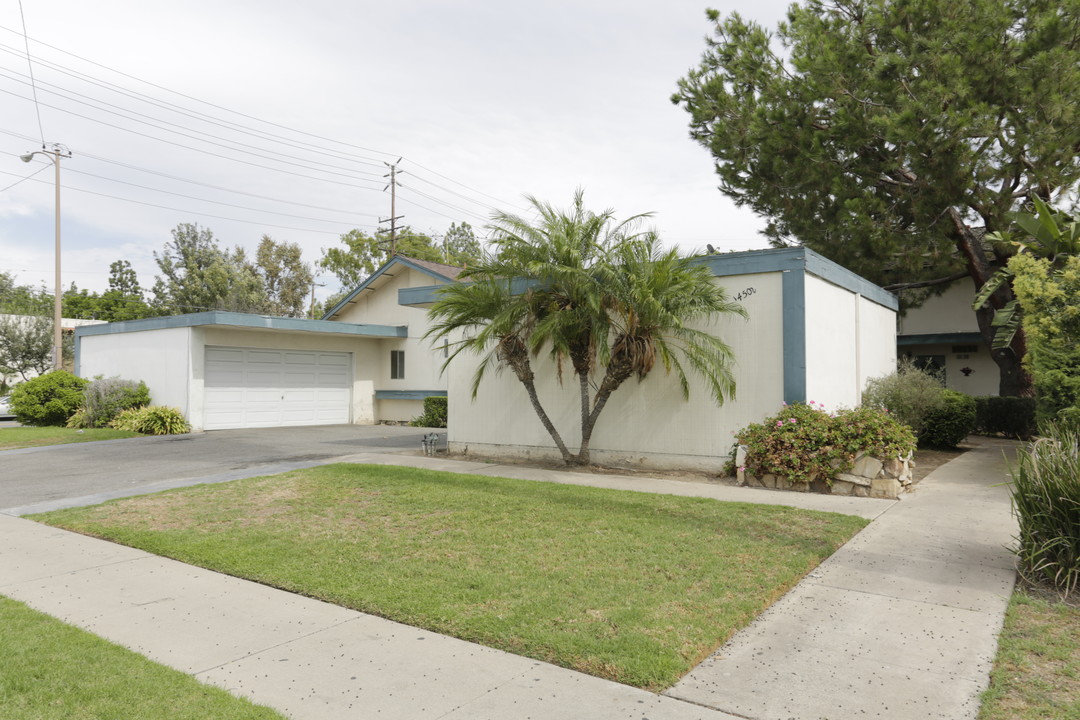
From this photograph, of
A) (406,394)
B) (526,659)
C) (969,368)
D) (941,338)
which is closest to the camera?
(526,659)

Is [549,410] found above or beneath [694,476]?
above

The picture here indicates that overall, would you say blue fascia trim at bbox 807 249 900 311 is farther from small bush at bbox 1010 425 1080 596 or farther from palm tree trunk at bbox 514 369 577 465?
small bush at bbox 1010 425 1080 596

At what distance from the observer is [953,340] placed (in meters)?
22.1

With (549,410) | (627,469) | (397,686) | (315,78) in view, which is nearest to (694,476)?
(627,469)

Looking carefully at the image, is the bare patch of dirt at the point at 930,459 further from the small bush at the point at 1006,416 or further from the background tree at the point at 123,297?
the background tree at the point at 123,297

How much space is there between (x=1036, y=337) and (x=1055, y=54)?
9.72m

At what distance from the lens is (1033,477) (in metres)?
5.52

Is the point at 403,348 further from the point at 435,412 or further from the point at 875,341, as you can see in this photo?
the point at 875,341

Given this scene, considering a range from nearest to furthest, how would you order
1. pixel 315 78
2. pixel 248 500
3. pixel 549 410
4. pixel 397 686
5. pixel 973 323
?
pixel 397 686 → pixel 248 500 → pixel 549 410 → pixel 315 78 → pixel 973 323

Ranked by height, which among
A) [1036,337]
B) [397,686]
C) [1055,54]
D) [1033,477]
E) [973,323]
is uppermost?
[1055,54]

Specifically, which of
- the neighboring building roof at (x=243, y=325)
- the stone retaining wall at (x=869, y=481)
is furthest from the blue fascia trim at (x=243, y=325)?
the stone retaining wall at (x=869, y=481)

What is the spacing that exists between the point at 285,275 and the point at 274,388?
1317 inches

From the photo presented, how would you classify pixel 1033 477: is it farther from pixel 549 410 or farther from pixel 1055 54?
pixel 1055 54

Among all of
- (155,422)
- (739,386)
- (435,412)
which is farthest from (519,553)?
(435,412)
